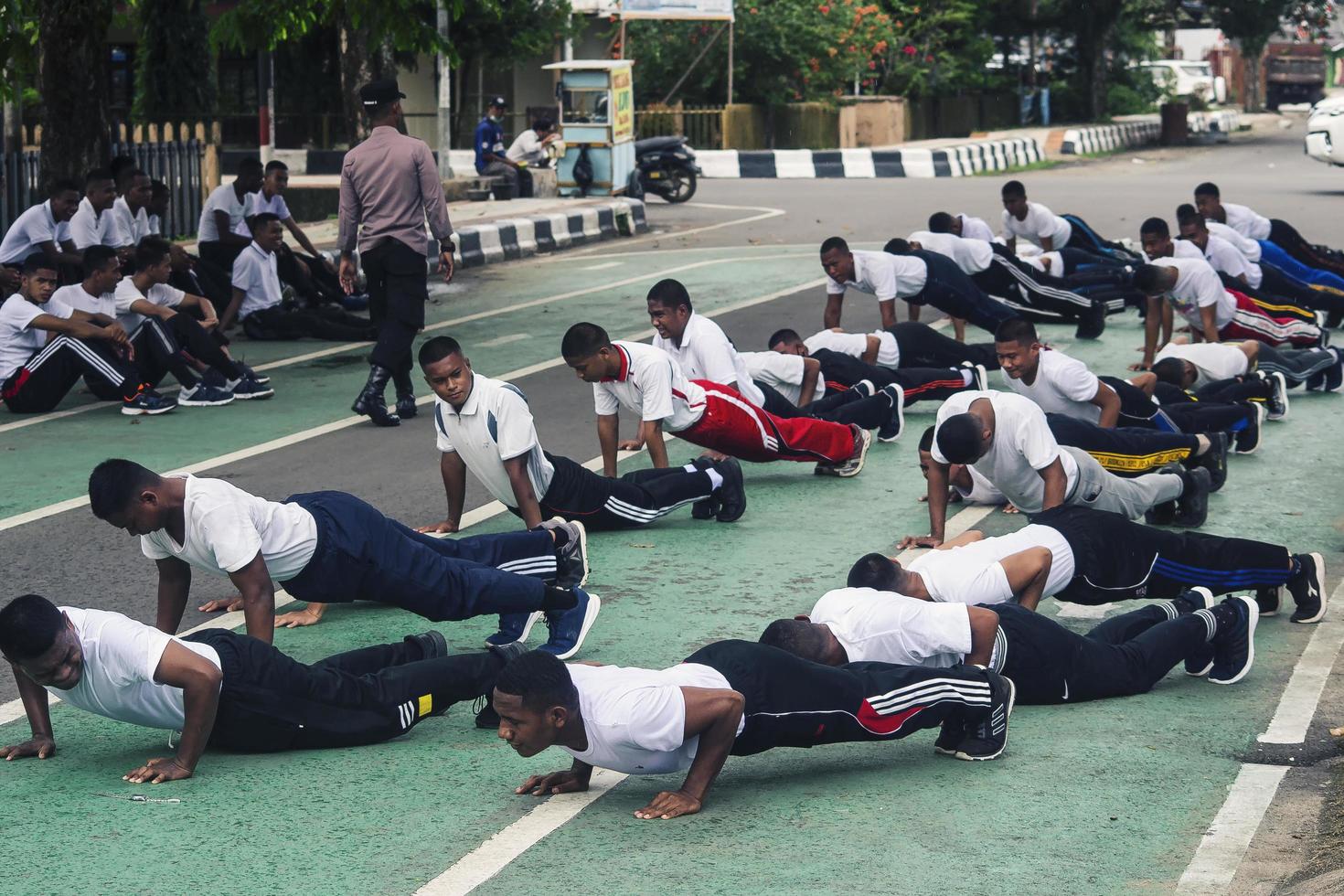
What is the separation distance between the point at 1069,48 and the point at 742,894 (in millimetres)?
40755

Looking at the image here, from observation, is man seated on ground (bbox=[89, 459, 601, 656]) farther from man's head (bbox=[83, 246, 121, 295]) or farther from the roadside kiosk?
the roadside kiosk

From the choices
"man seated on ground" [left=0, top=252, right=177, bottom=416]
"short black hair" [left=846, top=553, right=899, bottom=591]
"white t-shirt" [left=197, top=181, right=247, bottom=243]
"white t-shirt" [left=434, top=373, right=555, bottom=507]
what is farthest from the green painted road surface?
"white t-shirt" [left=197, top=181, right=247, bottom=243]

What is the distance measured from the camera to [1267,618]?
285 inches

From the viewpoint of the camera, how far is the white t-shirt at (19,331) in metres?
11.2

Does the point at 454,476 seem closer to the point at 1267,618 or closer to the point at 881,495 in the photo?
the point at 881,495

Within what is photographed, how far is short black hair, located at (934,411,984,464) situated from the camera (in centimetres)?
736

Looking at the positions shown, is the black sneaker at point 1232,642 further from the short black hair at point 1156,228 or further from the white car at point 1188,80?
the white car at point 1188,80

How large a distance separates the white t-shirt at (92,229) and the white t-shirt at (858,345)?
5634 millimetres

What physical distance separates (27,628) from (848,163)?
26.9 metres

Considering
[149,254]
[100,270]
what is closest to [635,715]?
[100,270]

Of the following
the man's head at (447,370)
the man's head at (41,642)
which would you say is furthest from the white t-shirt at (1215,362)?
the man's head at (41,642)

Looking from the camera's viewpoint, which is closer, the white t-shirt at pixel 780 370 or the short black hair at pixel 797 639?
the short black hair at pixel 797 639

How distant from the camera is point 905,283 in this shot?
40.7ft

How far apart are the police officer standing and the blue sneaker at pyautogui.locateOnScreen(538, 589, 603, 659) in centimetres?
454
